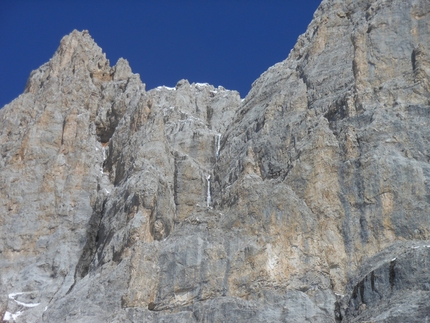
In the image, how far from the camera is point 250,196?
50.9m

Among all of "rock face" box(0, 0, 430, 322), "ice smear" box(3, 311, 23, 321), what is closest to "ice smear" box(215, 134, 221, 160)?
"rock face" box(0, 0, 430, 322)

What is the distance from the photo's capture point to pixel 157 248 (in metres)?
49.8

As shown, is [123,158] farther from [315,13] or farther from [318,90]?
[315,13]

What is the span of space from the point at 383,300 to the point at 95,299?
18.3m

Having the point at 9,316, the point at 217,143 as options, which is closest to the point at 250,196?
the point at 9,316

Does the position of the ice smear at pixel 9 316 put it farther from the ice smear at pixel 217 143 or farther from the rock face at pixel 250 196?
the ice smear at pixel 217 143

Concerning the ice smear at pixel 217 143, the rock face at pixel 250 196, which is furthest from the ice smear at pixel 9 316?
the ice smear at pixel 217 143

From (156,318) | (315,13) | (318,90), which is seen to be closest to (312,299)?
(156,318)

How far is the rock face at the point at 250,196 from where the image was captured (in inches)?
1807

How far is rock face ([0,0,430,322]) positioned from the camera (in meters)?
45.9

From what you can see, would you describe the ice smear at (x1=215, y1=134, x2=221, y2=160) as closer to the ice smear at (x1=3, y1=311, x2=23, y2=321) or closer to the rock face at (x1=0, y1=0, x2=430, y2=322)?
the rock face at (x1=0, y1=0, x2=430, y2=322)

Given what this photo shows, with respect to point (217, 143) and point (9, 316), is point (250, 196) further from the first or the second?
point (217, 143)

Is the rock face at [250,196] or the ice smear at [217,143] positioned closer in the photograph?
the rock face at [250,196]

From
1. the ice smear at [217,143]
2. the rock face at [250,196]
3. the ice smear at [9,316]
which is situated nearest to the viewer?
the rock face at [250,196]
